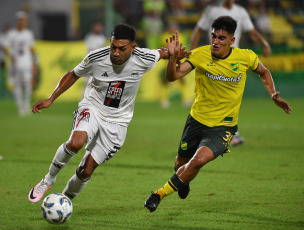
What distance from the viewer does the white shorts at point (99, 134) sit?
5637 millimetres

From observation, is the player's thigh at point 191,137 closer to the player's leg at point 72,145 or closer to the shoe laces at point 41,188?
the player's leg at point 72,145

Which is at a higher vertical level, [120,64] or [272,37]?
[120,64]

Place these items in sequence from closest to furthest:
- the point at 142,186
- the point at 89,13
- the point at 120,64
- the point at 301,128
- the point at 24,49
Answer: the point at 120,64 → the point at 142,186 → the point at 301,128 → the point at 24,49 → the point at 89,13

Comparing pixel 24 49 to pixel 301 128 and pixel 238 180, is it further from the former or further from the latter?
pixel 238 180

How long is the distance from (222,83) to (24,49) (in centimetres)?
1165

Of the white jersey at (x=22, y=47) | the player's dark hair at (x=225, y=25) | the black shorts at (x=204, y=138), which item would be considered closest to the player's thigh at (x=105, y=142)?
the black shorts at (x=204, y=138)

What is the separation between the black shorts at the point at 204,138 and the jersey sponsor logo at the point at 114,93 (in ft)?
2.78

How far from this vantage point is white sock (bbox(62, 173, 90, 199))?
561 cm

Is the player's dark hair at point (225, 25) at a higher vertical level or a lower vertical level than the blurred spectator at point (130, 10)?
higher

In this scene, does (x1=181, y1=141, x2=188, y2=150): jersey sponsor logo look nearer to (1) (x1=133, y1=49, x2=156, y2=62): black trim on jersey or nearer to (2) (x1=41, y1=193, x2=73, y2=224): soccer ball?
(1) (x1=133, y1=49, x2=156, y2=62): black trim on jersey

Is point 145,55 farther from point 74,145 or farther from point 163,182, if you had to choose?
point 163,182

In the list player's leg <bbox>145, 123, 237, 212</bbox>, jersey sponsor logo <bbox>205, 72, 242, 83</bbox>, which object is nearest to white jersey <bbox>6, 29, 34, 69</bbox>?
jersey sponsor logo <bbox>205, 72, 242, 83</bbox>

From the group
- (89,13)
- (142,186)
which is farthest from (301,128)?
(89,13)

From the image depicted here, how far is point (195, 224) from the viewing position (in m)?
5.12
